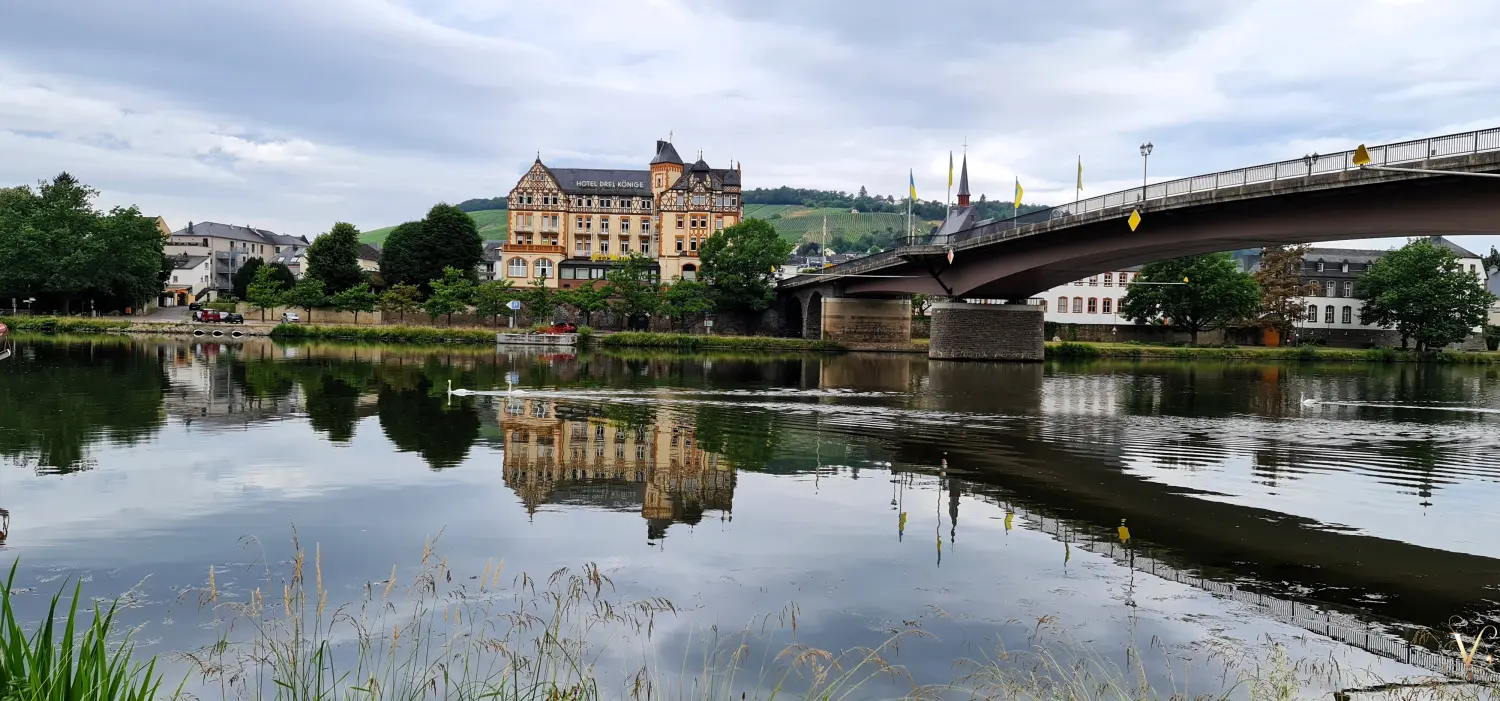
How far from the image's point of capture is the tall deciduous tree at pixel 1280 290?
11275 cm

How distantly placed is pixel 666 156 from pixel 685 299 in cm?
4136

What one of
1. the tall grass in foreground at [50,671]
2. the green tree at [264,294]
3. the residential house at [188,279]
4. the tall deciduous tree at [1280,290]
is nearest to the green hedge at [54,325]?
the green tree at [264,294]

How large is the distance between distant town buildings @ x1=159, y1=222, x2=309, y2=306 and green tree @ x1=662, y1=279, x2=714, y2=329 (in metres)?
58.0

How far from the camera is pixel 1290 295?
11244cm

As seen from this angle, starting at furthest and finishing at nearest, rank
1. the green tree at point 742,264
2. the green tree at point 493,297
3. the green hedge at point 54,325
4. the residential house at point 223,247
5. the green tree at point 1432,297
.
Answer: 1. the residential house at point 223,247
2. the green tree at point 742,264
3. the green tree at point 1432,297
4. the green tree at point 493,297
5. the green hedge at point 54,325

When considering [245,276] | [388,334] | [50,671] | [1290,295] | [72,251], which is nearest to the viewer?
Result: [50,671]

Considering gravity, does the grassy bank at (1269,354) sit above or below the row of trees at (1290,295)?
below

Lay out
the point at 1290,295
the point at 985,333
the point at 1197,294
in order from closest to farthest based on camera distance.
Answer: the point at 985,333
the point at 1197,294
the point at 1290,295

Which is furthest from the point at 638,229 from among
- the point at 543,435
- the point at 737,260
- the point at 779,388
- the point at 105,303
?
the point at 543,435

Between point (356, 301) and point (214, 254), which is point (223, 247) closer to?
point (214, 254)

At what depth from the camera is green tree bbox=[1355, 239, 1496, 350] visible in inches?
4038

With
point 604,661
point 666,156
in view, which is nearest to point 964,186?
point 666,156

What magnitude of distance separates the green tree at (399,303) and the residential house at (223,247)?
47.5 metres

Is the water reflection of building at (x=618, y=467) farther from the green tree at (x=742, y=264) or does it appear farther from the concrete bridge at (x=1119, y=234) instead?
the green tree at (x=742, y=264)
